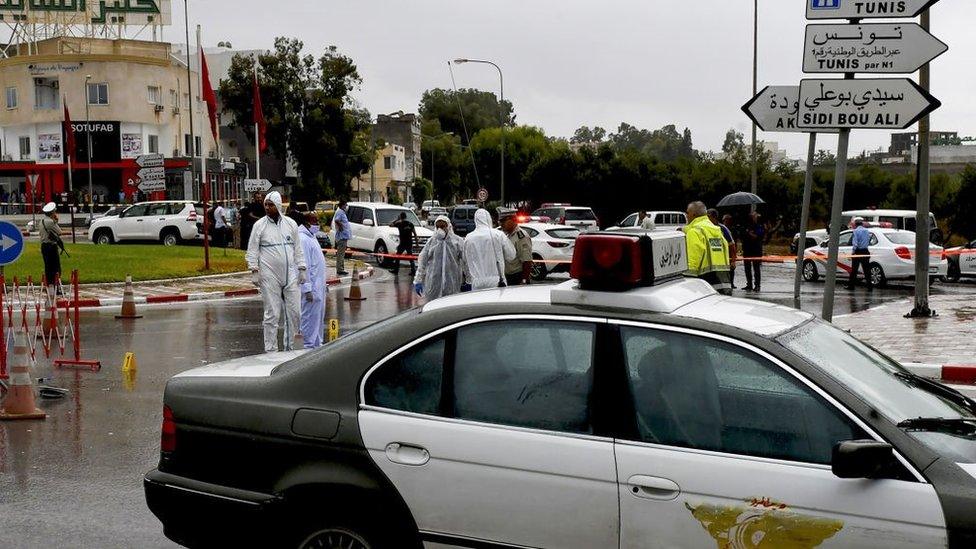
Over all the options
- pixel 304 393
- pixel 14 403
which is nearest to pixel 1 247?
pixel 14 403

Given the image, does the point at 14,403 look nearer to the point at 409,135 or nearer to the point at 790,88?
the point at 790,88

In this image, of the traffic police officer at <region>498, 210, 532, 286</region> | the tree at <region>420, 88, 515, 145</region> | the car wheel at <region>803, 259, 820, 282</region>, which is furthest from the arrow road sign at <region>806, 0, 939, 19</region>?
the tree at <region>420, 88, 515, 145</region>

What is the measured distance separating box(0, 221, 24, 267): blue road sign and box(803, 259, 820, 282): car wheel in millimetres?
21634

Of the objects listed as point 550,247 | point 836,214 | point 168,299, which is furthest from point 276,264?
point 550,247

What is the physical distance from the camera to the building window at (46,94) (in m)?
70.3

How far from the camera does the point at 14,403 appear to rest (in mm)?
9078

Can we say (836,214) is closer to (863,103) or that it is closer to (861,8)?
(863,103)

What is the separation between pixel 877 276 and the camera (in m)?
25.3

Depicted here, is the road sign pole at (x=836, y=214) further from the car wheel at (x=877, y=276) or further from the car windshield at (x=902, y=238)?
the car windshield at (x=902, y=238)

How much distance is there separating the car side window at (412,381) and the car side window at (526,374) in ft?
0.29

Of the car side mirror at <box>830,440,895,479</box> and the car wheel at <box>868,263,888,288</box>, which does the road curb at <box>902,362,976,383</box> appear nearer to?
the car side mirror at <box>830,440,895,479</box>

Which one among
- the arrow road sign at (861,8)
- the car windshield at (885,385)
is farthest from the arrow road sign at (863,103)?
the car windshield at (885,385)

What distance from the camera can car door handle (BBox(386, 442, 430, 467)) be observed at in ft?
13.6

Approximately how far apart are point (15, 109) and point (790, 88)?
71.0m
